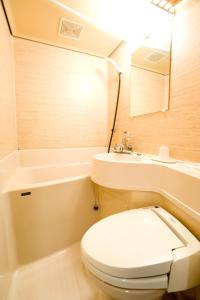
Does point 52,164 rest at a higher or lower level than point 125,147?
lower

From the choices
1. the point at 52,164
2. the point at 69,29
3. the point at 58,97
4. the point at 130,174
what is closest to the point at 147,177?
the point at 130,174

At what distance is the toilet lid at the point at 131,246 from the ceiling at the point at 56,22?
1.64 metres

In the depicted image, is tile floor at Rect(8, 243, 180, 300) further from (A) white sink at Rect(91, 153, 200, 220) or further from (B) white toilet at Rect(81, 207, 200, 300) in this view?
(A) white sink at Rect(91, 153, 200, 220)

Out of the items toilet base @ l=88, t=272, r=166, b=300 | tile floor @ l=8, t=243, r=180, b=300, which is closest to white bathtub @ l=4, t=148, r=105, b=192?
tile floor @ l=8, t=243, r=180, b=300

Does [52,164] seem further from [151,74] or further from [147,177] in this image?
[151,74]

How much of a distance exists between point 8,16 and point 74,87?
0.84 m

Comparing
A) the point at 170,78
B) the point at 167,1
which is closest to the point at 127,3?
the point at 167,1

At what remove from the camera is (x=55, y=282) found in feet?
3.13

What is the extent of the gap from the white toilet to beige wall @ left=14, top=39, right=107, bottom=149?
4.51 ft

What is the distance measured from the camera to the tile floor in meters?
0.87

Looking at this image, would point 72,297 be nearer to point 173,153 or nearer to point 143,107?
point 173,153

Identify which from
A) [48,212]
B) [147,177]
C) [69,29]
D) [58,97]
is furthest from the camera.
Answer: [58,97]

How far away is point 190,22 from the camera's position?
2.90 feet

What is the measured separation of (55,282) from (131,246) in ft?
2.39
